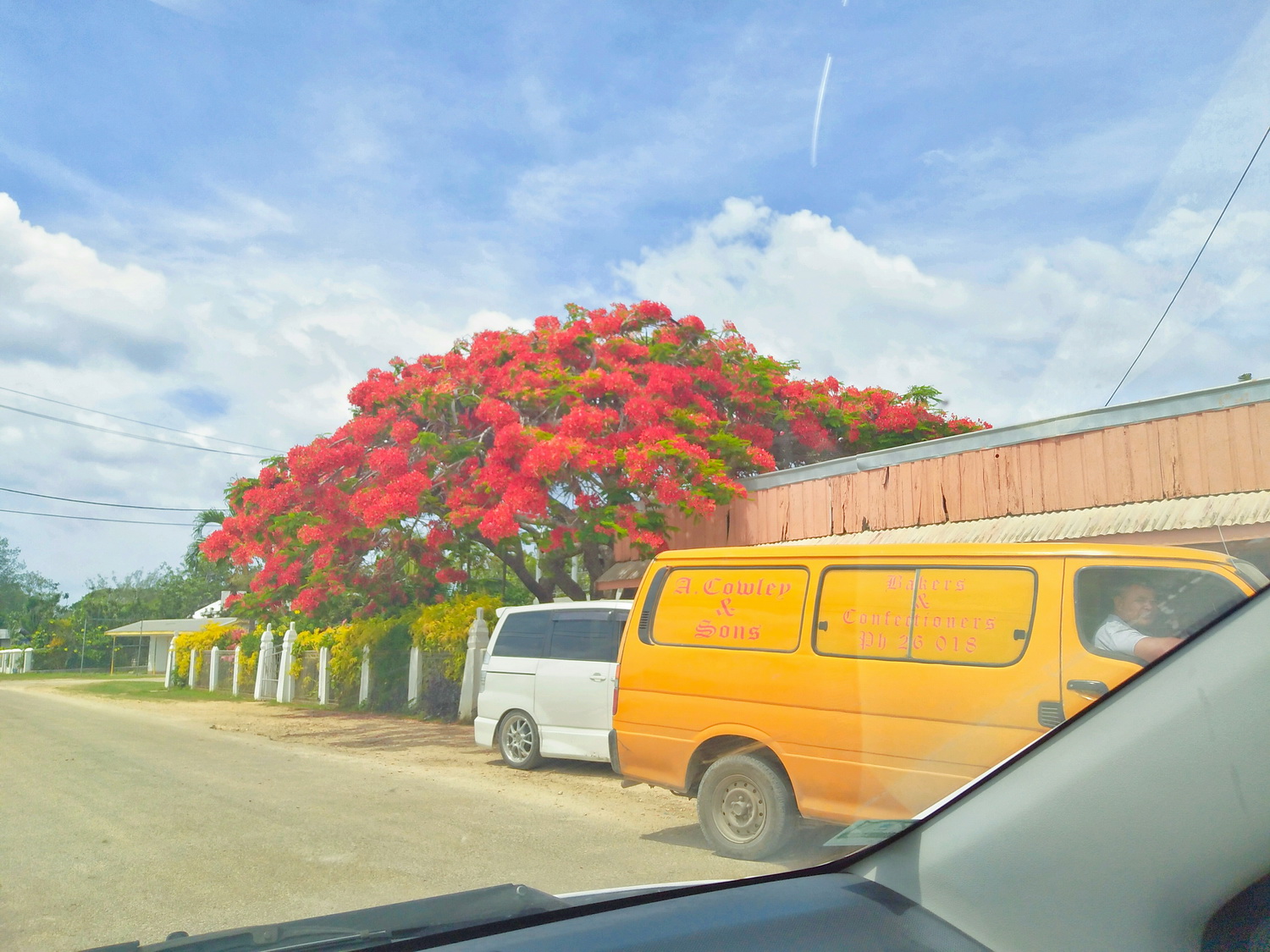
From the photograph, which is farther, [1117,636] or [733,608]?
[733,608]

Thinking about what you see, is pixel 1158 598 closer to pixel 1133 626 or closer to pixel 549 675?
pixel 1133 626

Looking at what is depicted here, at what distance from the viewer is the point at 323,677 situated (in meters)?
7.77

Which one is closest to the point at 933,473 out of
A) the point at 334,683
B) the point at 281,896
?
the point at 281,896

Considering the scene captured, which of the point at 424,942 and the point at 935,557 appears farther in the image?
the point at 935,557

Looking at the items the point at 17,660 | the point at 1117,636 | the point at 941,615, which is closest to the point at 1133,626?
the point at 1117,636

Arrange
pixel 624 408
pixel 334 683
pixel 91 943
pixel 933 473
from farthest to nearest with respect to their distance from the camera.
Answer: pixel 624 408, pixel 334 683, pixel 933 473, pixel 91 943

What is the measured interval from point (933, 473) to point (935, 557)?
196cm

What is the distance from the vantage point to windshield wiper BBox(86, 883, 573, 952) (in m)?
1.23

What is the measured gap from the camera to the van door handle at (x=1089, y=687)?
1.60m

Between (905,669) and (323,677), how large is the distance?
6.78 m

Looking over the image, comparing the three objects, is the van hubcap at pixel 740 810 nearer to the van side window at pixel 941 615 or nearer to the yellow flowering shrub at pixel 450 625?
the van side window at pixel 941 615

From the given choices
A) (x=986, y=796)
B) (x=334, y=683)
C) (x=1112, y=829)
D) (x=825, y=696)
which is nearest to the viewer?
(x=1112, y=829)

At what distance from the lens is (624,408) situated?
424 inches

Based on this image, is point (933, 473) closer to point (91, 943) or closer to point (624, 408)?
point (91, 943)
